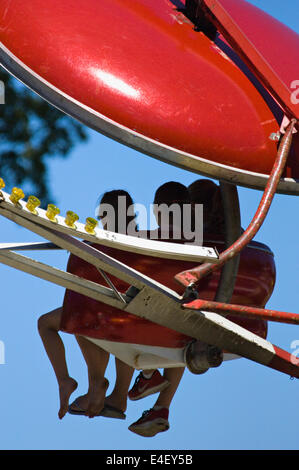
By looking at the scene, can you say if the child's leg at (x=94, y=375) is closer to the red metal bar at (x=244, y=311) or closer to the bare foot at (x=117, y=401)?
the bare foot at (x=117, y=401)

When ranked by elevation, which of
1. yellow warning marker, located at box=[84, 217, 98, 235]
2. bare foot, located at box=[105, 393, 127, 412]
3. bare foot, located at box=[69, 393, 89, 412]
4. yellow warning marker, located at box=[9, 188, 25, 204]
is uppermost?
yellow warning marker, located at box=[9, 188, 25, 204]

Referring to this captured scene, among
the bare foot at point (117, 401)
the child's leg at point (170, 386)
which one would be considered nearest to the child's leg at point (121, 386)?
the bare foot at point (117, 401)

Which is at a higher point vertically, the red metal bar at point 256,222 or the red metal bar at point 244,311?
the red metal bar at point 256,222

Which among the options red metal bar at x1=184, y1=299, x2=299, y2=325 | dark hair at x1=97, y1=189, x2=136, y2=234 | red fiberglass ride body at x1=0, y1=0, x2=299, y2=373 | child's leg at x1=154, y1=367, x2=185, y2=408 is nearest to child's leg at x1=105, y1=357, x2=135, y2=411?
child's leg at x1=154, y1=367, x2=185, y2=408

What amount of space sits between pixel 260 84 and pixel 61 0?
1540 mm

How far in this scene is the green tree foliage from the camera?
786 centimetres

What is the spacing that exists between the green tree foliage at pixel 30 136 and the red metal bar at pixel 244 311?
1682 mm

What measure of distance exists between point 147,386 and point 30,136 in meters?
2.31

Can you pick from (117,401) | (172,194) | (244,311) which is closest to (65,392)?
(117,401)

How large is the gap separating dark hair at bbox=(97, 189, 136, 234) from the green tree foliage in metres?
0.47

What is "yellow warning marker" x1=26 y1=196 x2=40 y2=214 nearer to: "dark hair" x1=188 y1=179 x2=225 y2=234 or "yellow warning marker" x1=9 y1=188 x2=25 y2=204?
"yellow warning marker" x1=9 y1=188 x2=25 y2=204

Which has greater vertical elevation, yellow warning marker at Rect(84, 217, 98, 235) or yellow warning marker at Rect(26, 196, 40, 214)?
yellow warning marker at Rect(26, 196, 40, 214)

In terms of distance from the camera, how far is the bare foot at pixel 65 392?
832 centimetres

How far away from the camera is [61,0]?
24.7 ft
